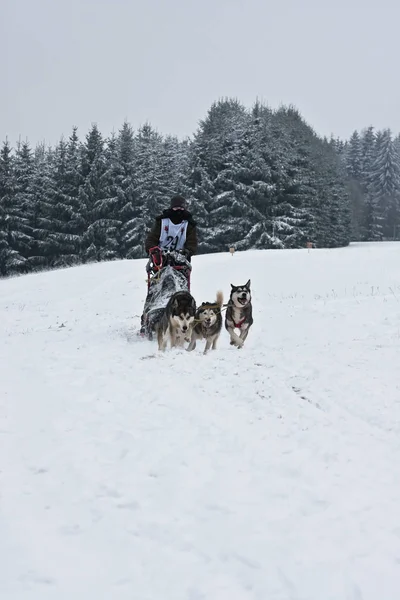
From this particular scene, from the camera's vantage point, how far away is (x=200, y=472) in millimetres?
4176

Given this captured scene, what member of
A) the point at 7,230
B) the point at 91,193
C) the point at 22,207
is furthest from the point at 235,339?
the point at 22,207

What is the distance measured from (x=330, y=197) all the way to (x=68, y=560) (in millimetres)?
50003

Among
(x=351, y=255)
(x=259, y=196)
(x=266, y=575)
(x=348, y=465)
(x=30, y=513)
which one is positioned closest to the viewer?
(x=266, y=575)

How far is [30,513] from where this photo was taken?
354 cm

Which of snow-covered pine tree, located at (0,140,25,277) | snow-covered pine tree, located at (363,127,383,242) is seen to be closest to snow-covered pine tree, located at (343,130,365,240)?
snow-covered pine tree, located at (363,127,383,242)

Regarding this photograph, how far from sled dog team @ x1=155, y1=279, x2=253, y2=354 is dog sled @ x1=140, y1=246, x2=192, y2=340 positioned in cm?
35

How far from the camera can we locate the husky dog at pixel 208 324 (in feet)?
30.4

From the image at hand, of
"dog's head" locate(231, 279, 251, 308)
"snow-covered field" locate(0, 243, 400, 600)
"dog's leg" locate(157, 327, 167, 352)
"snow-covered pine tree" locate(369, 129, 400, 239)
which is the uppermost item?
"snow-covered pine tree" locate(369, 129, 400, 239)

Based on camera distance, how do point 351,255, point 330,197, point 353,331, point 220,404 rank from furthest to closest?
point 330,197
point 351,255
point 353,331
point 220,404

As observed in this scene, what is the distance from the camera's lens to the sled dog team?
8656 millimetres

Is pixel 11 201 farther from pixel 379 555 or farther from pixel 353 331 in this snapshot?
pixel 379 555

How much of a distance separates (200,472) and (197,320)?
17.1 feet

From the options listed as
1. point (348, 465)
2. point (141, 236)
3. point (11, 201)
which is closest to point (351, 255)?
point (141, 236)

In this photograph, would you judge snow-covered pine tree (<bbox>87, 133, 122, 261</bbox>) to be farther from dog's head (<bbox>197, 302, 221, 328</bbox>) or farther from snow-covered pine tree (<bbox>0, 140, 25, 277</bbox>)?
dog's head (<bbox>197, 302, 221, 328</bbox>)
